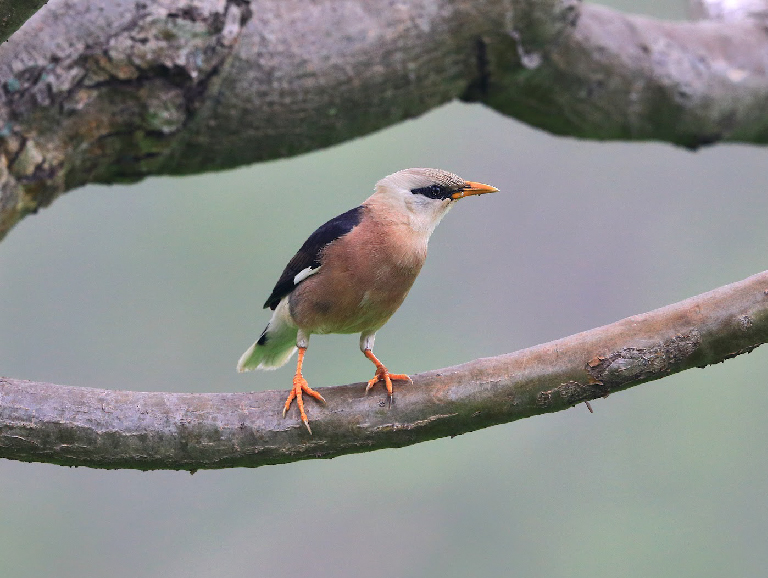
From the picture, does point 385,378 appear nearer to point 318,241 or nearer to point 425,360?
point 318,241

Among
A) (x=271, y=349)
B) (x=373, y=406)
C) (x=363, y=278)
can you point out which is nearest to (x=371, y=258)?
(x=363, y=278)

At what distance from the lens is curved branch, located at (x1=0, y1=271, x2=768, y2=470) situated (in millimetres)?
2438

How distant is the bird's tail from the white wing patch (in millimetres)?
349

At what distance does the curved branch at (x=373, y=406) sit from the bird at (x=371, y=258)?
0.15 meters

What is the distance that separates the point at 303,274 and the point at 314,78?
1178mm

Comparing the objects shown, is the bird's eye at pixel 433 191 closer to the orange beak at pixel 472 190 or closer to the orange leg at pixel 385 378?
the orange beak at pixel 472 190

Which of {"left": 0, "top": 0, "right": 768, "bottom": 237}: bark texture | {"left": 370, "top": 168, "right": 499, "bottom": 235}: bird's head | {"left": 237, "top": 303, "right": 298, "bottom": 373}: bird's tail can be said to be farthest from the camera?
{"left": 237, "top": 303, "right": 298, "bottom": 373}: bird's tail

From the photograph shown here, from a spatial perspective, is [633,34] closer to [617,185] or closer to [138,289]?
[617,185]

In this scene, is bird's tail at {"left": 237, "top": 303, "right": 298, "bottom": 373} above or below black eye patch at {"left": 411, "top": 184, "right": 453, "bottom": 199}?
below

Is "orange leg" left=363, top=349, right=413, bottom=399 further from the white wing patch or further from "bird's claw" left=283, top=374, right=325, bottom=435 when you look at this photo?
the white wing patch

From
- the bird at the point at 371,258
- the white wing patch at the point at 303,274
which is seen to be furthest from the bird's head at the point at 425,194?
the white wing patch at the point at 303,274

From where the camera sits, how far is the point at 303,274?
294 cm

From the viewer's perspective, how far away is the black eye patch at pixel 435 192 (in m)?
2.88

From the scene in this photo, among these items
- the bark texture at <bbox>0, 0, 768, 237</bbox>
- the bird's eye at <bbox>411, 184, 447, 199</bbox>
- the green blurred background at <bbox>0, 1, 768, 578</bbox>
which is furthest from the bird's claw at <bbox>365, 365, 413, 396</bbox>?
the green blurred background at <bbox>0, 1, 768, 578</bbox>
